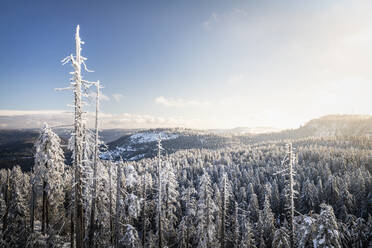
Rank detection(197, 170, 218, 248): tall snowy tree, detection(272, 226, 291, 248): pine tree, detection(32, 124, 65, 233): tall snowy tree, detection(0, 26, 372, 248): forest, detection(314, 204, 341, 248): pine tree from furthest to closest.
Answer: detection(197, 170, 218, 248): tall snowy tree → detection(272, 226, 291, 248): pine tree → detection(314, 204, 341, 248): pine tree → detection(32, 124, 65, 233): tall snowy tree → detection(0, 26, 372, 248): forest

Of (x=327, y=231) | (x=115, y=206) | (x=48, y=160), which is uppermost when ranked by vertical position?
(x=48, y=160)

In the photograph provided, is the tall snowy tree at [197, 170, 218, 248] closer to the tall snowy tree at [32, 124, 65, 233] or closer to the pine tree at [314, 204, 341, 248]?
the pine tree at [314, 204, 341, 248]

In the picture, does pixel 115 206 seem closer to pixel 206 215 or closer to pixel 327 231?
pixel 206 215

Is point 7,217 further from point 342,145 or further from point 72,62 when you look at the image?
point 342,145

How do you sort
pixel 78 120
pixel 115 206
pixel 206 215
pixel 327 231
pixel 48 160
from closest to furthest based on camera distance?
1. pixel 78 120
2. pixel 48 160
3. pixel 327 231
4. pixel 115 206
5. pixel 206 215

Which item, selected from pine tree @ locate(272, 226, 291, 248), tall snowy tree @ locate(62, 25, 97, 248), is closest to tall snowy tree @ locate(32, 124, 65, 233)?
tall snowy tree @ locate(62, 25, 97, 248)

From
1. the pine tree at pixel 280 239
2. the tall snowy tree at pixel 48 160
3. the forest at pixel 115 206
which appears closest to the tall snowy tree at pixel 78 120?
the forest at pixel 115 206

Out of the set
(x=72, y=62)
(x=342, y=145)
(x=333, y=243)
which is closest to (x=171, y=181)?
(x=333, y=243)

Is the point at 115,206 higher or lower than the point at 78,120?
lower

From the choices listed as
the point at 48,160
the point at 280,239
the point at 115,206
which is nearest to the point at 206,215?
the point at 280,239

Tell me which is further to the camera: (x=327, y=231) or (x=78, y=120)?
(x=327, y=231)

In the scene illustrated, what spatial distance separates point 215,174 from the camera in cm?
10469

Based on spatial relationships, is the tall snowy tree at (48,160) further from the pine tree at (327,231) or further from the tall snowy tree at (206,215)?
the pine tree at (327,231)

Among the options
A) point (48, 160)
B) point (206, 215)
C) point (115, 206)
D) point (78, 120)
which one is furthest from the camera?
point (206, 215)
